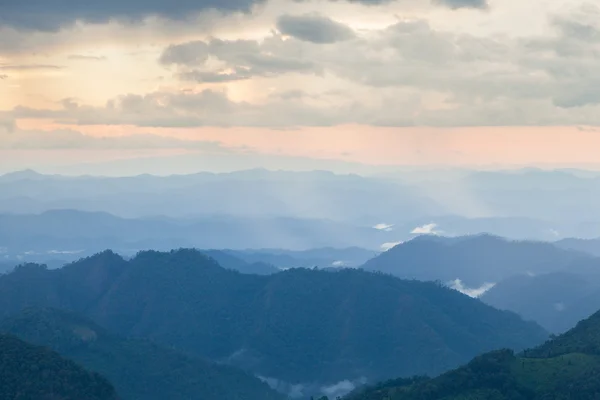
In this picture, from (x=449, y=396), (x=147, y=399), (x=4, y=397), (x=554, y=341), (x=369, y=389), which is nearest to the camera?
(x=449, y=396)

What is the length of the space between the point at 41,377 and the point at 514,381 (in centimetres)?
7555

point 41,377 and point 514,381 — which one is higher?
point 514,381

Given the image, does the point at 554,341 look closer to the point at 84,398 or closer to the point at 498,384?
the point at 498,384

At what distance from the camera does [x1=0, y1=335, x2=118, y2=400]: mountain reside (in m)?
138

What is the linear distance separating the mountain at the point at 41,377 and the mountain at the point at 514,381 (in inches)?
1766

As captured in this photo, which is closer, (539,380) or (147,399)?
(539,380)

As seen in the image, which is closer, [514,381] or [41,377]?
[514,381]

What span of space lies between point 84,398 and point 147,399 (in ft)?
159

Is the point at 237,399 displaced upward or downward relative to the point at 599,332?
downward

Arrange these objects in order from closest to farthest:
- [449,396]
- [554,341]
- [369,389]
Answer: [449,396] → [369,389] → [554,341]

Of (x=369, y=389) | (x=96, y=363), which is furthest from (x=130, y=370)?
(x=369, y=389)

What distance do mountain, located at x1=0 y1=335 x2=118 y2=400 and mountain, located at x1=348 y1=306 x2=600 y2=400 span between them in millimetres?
44853

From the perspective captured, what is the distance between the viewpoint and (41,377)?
14112cm

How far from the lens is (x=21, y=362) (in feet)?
470
